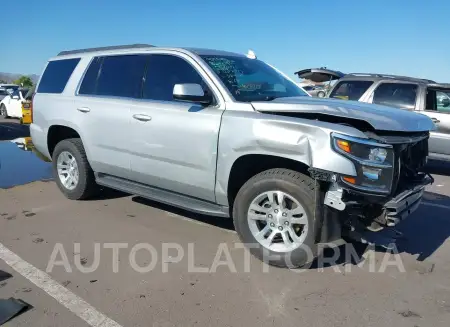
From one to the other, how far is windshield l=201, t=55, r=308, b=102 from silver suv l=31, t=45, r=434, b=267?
2 cm

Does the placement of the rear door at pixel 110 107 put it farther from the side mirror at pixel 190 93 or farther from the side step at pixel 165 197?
the side mirror at pixel 190 93

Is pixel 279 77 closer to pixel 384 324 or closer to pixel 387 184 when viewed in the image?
pixel 387 184

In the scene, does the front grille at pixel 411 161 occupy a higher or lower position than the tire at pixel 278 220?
higher

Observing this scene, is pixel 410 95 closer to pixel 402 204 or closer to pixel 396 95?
pixel 396 95

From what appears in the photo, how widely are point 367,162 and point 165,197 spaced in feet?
6.99

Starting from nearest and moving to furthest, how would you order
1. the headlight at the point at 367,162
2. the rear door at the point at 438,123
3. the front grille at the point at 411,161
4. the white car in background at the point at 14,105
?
the headlight at the point at 367,162
the front grille at the point at 411,161
the rear door at the point at 438,123
the white car in background at the point at 14,105

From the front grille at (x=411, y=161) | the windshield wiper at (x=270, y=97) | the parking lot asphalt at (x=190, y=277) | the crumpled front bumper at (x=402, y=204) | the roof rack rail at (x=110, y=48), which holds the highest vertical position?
the roof rack rail at (x=110, y=48)

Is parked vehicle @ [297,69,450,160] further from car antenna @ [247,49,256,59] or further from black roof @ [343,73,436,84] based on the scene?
car antenna @ [247,49,256,59]

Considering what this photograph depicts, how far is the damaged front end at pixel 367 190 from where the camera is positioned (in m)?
3.14

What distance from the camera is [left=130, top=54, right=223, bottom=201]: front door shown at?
3.91m

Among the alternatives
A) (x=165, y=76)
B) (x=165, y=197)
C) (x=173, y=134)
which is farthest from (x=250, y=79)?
(x=165, y=197)

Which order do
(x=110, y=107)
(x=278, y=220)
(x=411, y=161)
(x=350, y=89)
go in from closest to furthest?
(x=278, y=220)
(x=411, y=161)
(x=110, y=107)
(x=350, y=89)

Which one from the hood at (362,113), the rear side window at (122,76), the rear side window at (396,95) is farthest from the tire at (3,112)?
the hood at (362,113)

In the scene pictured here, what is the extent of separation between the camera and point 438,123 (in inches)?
311
